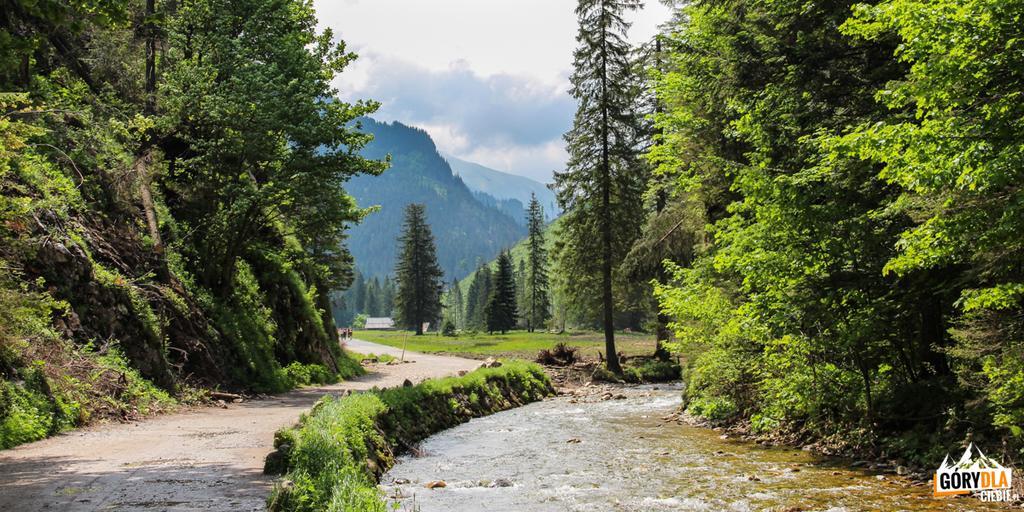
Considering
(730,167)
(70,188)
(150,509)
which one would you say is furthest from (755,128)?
(70,188)

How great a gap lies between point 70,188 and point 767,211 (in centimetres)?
1662

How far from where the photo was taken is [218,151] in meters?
21.5

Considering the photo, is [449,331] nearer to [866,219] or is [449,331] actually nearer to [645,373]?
[645,373]

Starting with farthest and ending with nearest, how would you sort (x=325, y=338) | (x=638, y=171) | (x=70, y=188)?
(x=638, y=171), (x=325, y=338), (x=70, y=188)

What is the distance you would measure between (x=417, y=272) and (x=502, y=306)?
43.1 feet

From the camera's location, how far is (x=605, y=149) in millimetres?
32031

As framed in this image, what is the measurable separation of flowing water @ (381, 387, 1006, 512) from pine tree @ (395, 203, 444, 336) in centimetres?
7333

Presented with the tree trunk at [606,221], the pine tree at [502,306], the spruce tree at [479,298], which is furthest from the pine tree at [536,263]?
the tree trunk at [606,221]

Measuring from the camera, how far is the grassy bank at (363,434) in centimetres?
720

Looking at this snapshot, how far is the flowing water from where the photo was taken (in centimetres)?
932

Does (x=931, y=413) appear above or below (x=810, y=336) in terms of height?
below

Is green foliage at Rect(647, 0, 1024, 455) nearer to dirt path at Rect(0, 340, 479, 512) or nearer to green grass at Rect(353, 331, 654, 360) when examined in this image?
dirt path at Rect(0, 340, 479, 512)

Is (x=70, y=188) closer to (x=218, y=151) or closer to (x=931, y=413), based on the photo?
(x=218, y=151)

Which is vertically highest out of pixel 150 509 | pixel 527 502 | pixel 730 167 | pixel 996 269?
pixel 730 167
